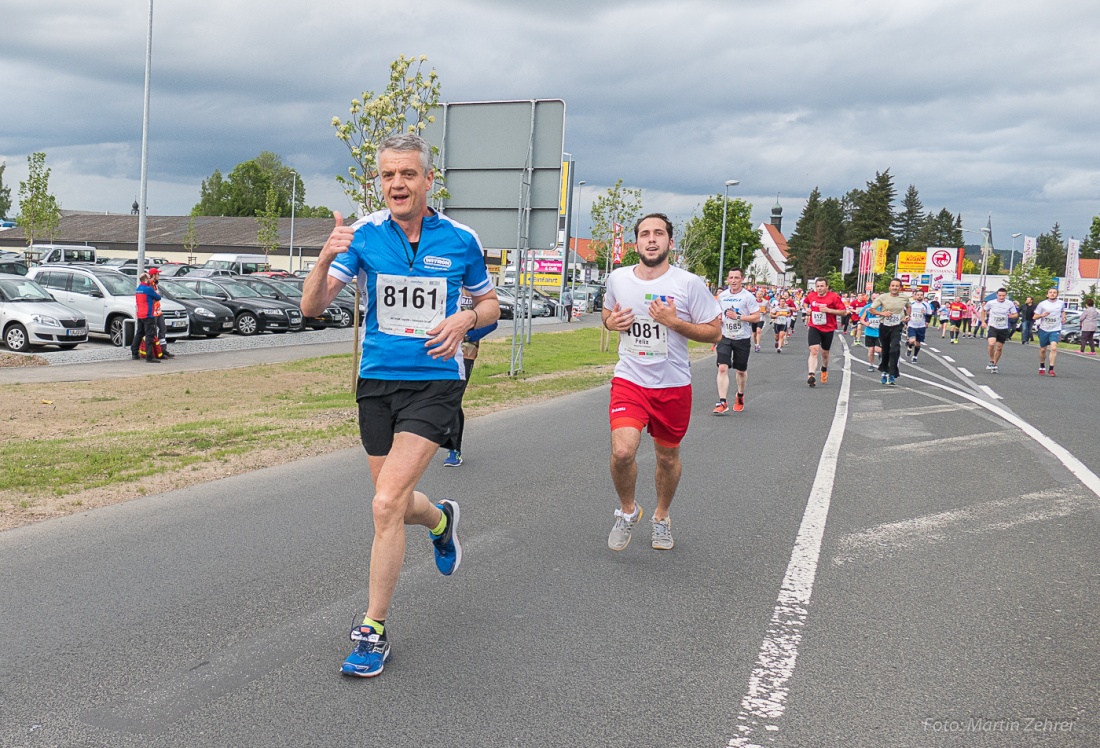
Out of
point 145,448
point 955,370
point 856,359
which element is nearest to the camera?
point 145,448

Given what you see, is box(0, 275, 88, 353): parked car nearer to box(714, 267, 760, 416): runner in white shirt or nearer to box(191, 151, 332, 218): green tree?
box(714, 267, 760, 416): runner in white shirt

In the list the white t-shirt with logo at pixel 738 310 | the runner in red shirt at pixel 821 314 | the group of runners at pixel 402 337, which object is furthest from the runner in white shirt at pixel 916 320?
the group of runners at pixel 402 337

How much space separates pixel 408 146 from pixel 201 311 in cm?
2268

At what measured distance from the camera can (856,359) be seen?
26.5 meters

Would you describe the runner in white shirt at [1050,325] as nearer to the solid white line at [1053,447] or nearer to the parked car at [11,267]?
the solid white line at [1053,447]

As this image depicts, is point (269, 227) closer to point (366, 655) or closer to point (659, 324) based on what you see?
point (659, 324)

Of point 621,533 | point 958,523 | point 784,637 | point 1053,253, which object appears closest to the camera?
point 784,637

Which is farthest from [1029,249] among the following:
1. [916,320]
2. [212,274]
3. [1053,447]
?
[1053,447]

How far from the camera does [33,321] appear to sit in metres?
19.2

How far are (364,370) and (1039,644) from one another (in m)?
3.19

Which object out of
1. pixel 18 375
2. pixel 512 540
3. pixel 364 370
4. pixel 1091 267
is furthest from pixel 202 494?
pixel 1091 267

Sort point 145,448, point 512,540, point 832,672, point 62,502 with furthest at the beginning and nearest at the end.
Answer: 1. point 145,448
2. point 62,502
3. point 512,540
4. point 832,672

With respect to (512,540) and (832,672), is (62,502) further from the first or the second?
(832,672)

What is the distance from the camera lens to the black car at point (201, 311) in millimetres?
24922
